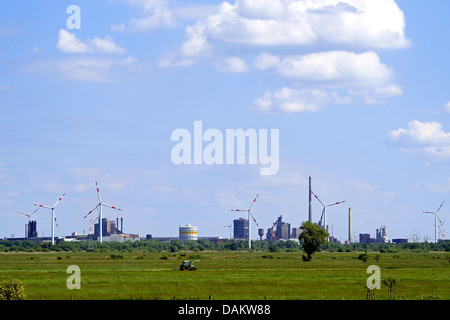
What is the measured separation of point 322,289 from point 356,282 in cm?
1471

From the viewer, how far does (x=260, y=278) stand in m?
117

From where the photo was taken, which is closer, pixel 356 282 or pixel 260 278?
pixel 356 282

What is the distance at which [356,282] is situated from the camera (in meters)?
105
